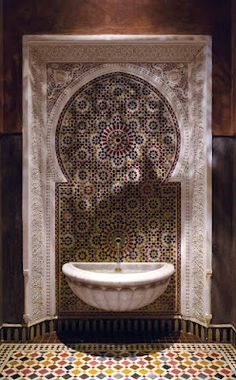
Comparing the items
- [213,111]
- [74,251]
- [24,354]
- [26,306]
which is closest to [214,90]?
[213,111]

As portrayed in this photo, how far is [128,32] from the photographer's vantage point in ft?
9.13

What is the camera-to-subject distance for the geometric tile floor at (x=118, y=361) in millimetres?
2371

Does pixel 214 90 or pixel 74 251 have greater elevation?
pixel 214 90

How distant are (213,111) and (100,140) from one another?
91 centimetres

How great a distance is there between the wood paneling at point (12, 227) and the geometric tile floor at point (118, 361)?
32 centimetres

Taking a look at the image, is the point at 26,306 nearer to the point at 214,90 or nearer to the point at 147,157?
the point at 147,157

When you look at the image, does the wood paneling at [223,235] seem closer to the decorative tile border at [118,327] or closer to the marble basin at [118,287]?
the decorative tile border at [118,327]

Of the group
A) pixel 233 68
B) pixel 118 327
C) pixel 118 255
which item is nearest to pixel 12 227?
pixel 118 255

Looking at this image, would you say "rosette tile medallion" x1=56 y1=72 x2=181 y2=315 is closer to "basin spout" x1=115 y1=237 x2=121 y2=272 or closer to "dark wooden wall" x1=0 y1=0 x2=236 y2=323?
"basin spout" x1=115 y1=237 x2=121 y2=272

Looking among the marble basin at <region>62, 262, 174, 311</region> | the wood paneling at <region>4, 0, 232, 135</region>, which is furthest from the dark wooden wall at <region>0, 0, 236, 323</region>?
the marble basin at <region>62, 262, 174, 311</region>

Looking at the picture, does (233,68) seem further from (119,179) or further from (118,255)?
(118,255)

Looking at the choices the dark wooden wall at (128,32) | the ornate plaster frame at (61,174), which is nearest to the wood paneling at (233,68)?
the dark wooden wall at (128,32)

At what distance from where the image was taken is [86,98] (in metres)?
2.98

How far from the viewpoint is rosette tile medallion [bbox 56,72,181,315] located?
2.98 m
